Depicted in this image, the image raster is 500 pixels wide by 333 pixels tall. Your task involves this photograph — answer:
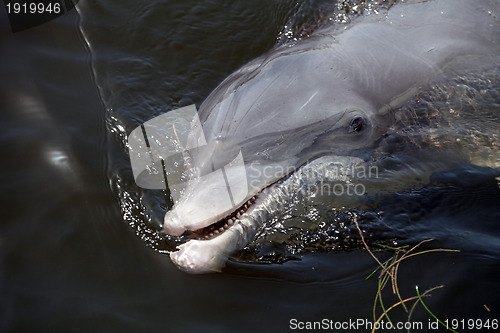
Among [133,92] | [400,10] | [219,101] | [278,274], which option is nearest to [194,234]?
[278,274]

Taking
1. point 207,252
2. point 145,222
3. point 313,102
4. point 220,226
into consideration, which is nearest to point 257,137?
point 313,102

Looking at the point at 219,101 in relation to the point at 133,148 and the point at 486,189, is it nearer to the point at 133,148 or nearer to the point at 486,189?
the point at 133,148

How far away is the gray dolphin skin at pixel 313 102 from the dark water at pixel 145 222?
14.8 inches

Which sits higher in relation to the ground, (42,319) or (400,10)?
(400,10)

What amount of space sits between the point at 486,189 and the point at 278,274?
2618 mm

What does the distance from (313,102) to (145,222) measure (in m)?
1.98

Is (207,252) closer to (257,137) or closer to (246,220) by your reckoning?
(246,220)

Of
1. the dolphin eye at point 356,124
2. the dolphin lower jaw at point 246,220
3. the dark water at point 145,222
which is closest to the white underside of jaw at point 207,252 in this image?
the dolphin lower jaw at point 246,220

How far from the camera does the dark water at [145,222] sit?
430 centimetres

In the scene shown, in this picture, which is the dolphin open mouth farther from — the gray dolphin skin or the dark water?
the dark water

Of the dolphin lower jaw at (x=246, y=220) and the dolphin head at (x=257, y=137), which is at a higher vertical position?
the dolphin head at (x=257, y=137)

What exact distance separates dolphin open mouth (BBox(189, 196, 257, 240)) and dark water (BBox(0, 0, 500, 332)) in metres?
0.31

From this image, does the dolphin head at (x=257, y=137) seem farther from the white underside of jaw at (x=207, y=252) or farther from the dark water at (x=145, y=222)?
the dark water at (x=145, y=222)

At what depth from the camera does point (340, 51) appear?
5.68m
